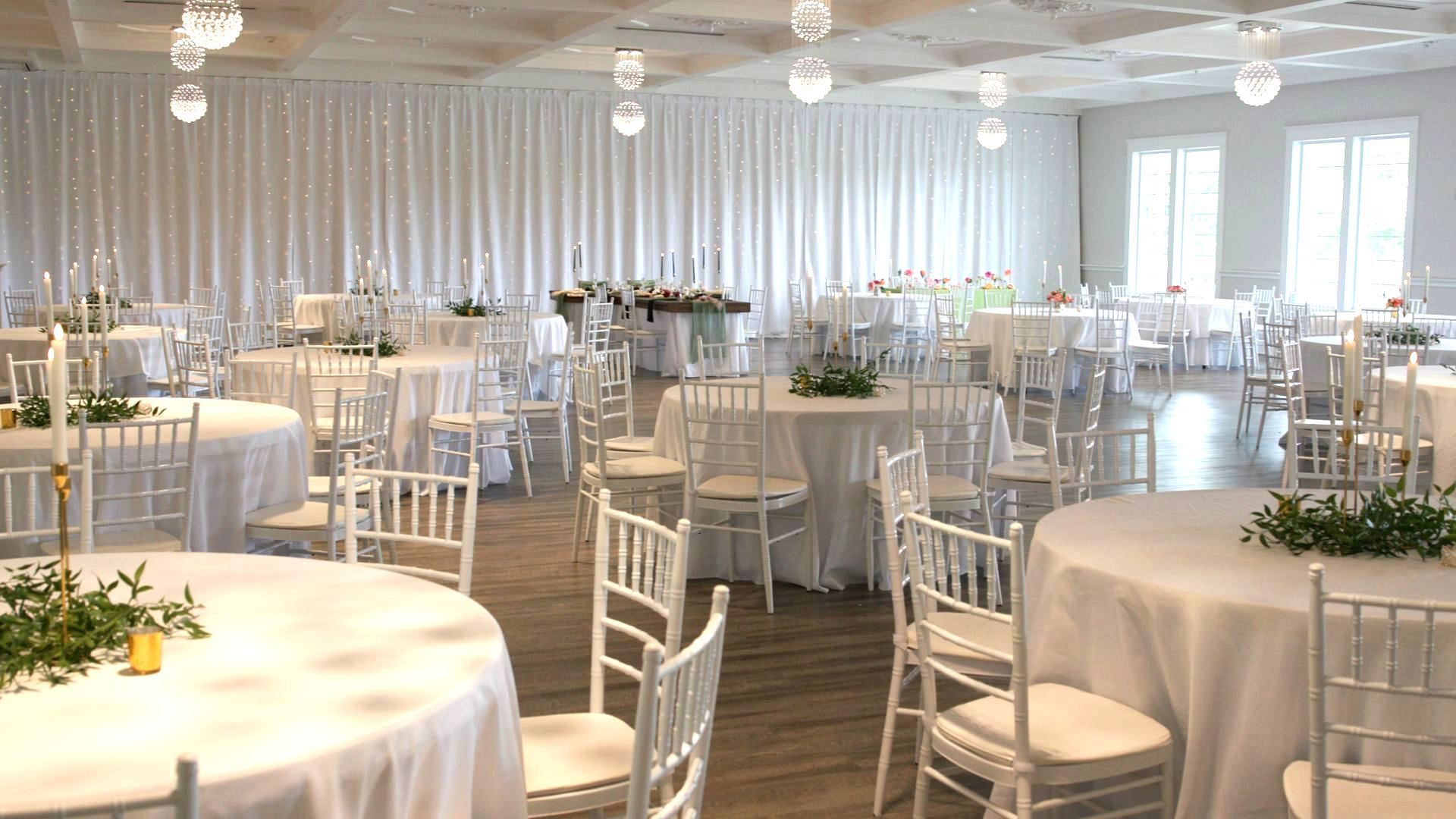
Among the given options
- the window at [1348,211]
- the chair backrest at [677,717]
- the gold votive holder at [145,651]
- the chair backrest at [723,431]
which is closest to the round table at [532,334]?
the chair backrest at [723,431]

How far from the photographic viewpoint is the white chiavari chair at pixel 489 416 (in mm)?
7492

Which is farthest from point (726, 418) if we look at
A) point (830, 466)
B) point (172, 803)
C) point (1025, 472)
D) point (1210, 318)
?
point (1210, 318)

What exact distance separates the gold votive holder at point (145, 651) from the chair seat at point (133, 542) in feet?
7.07

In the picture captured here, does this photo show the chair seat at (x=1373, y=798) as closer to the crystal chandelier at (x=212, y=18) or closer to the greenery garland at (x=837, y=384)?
the greenery garland at (x=837, y=384)

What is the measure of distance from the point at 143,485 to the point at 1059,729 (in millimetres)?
3513

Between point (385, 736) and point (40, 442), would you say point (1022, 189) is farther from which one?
point (385, 736)

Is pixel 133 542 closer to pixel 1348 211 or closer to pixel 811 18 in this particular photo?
pixel 811 18

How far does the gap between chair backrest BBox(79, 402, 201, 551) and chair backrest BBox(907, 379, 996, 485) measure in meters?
2.89

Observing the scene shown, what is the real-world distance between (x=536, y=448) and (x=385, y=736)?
7394mm

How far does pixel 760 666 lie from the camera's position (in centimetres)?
480

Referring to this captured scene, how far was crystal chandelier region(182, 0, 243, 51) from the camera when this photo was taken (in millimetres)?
7977

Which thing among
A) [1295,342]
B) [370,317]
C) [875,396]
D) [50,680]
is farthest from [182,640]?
[1295,342]

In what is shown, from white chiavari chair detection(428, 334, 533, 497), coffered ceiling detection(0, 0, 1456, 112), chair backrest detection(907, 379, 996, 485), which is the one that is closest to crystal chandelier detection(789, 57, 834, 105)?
coffered ceiling detection(0, 0, 1456, 112)

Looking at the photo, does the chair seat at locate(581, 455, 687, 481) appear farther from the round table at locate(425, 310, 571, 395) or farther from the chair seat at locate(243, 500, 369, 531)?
the round table at locate(425, 310, 571, 395)
